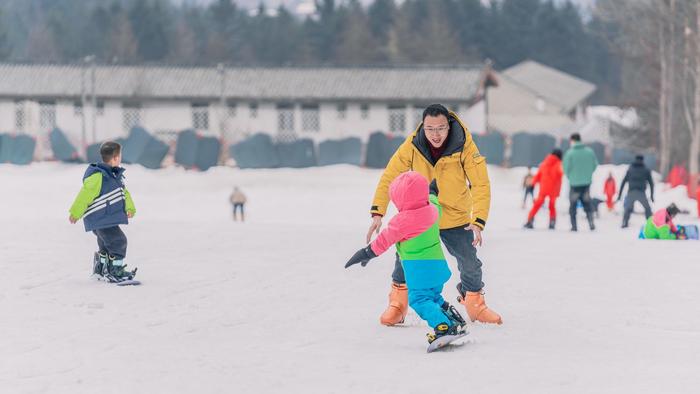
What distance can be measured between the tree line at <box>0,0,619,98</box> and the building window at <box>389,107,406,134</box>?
1388 inches

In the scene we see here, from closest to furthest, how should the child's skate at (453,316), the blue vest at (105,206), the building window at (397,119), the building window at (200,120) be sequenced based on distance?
1. the child's skate at (453,316)
2. the blue vest at (105,206)
3. the building window at (397,119)
4. the building window at (200,120)

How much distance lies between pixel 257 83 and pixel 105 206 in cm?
4641

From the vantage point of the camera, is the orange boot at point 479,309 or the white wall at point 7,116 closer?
the orange boot at point 479,309

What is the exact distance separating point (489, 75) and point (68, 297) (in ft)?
171

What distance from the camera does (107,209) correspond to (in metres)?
9.75

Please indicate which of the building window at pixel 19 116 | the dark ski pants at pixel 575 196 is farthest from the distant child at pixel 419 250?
the building window at pixel 19 116

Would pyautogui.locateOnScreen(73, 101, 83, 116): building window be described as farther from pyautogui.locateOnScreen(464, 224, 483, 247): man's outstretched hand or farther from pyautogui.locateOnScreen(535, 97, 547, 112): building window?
pyautogui.locateOnScreen(464, 224, 483, 247): man's outstretched hand

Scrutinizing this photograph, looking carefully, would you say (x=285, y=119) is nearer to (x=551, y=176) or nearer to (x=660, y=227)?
(x=551, y=176)

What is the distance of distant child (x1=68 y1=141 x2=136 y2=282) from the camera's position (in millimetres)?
9680

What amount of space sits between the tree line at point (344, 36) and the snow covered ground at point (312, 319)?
77.2m

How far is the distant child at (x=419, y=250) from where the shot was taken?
23.5ft

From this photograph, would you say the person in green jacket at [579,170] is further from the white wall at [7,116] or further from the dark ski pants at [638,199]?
the white wall at [7,116]

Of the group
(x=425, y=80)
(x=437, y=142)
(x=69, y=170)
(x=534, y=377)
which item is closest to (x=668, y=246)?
(x=437, y=142)

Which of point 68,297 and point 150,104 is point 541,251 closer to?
point 68,297
